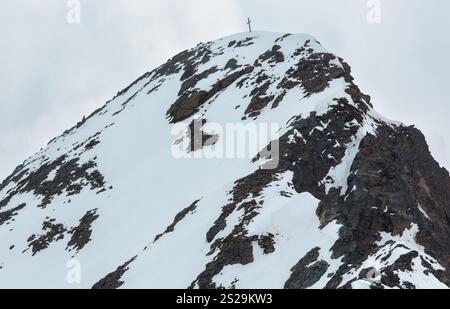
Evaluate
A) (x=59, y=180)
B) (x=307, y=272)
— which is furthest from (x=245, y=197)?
(x=59, y=180)

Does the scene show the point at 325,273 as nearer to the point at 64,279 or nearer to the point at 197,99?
the point at 64,279

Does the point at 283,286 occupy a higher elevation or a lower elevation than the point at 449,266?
higher

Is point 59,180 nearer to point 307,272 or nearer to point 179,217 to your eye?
point 179,217

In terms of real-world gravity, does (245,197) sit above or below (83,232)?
above

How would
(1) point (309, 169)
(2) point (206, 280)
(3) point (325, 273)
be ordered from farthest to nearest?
1. (1) point (309, 169)
2. (2) point (206, 280)
3. (3) point (325, 273)

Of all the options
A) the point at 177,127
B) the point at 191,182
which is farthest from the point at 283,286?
the point at 177,127

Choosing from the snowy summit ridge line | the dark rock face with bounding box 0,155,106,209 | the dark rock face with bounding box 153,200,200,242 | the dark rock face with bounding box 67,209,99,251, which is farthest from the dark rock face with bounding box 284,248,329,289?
the dark rock face with bounding box 0,155,106,209

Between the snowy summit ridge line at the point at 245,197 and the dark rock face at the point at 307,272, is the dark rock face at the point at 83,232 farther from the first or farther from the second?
the dark rock face at the point at 307,272

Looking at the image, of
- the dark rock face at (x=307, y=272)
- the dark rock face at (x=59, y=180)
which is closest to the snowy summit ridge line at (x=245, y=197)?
the dark rock face at (x=307, y=272)
